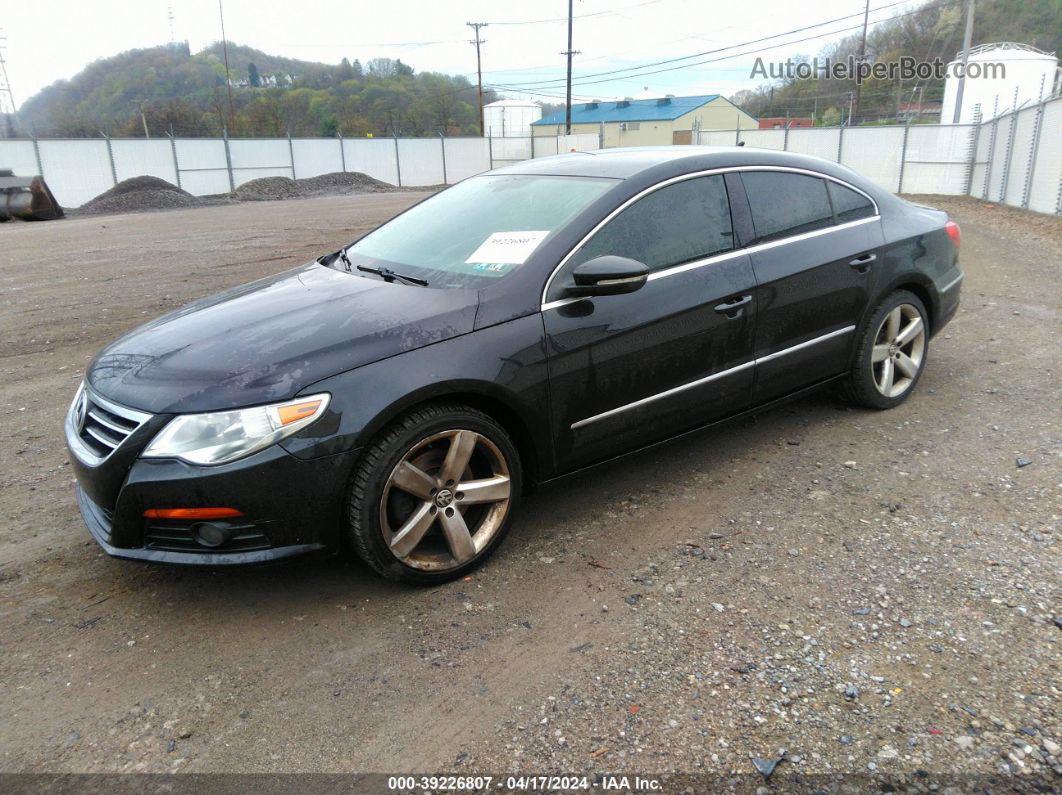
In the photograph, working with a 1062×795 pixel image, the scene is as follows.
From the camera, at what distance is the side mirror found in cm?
323

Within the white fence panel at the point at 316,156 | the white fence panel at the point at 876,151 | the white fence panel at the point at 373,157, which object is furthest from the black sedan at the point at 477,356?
the white fence panel at the point at 373,157

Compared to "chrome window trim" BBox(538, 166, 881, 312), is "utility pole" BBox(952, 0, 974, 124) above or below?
above

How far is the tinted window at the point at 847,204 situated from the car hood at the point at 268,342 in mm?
2462

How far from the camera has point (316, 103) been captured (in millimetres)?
69188

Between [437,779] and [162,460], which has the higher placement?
[162,460]

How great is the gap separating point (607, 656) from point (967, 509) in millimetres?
2062

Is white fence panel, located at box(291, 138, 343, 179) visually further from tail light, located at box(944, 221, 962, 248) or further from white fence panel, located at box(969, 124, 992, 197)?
tail light, located at box(944, 221, 962, 248)

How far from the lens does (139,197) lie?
93.6 ft

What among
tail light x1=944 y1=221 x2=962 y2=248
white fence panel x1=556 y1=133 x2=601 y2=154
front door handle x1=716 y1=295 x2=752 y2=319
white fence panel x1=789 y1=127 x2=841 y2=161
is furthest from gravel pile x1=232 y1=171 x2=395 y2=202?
front door handle x1=716 y1=295 x2=752 y2=319

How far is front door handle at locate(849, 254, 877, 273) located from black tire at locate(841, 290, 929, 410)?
0.29 m

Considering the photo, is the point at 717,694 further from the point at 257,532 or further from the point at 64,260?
the point at 64,260

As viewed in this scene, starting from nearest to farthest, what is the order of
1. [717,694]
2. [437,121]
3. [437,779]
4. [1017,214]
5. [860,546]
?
[437,779]
[717,694]
[860,546]
[1017,214]
[437,121]

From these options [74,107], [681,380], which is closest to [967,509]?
[681,380]

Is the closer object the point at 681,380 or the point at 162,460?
the point at 162,460
